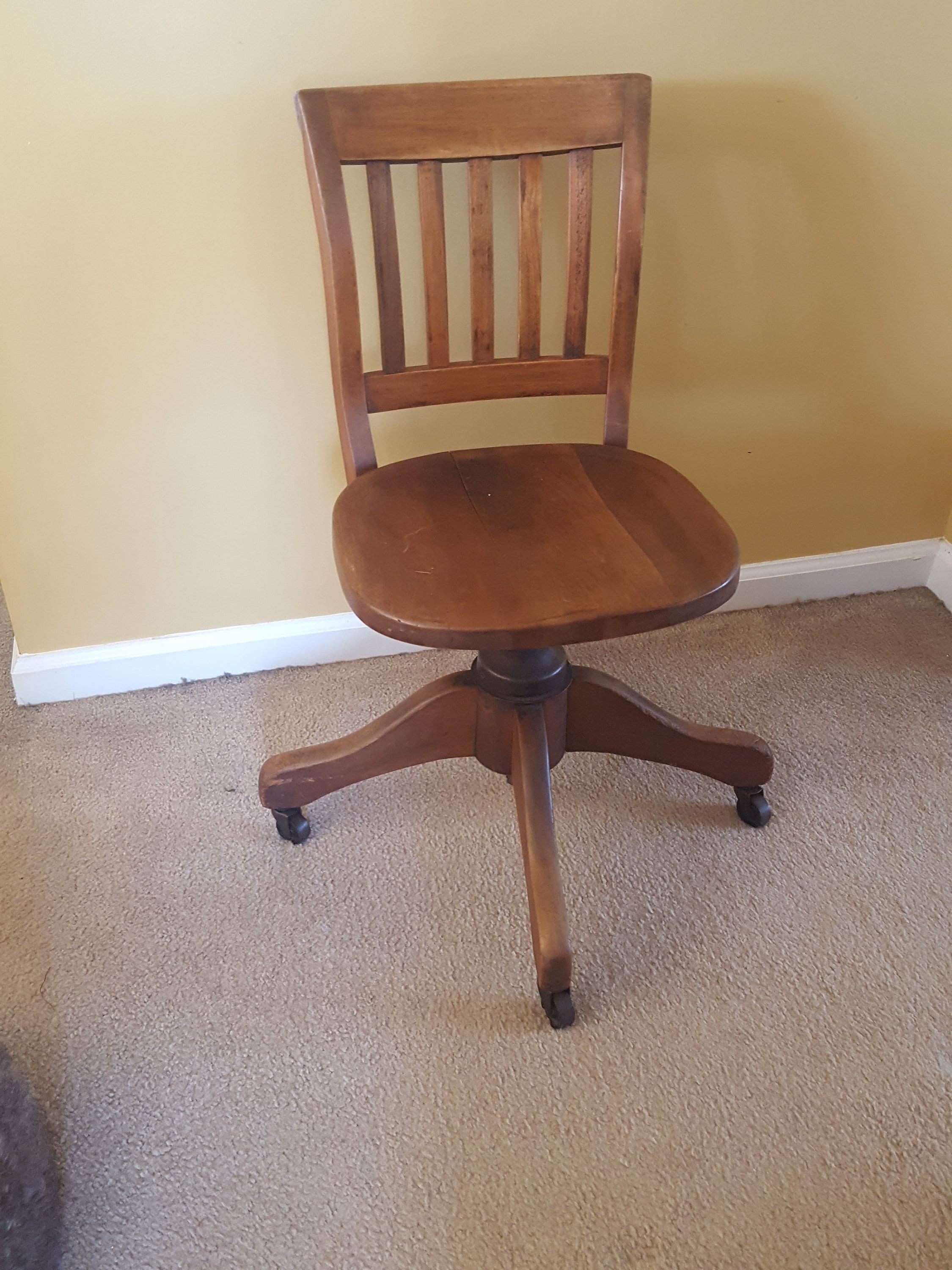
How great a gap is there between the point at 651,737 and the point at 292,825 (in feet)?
1.60

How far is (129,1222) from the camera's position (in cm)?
89

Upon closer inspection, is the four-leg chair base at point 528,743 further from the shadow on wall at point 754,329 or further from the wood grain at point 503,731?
the shadow on wall at point 754,329

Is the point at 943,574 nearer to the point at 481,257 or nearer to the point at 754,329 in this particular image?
the point at 754,329

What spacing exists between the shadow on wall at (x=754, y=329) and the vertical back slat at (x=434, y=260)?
15cm

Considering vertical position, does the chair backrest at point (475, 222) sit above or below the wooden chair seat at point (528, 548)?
above

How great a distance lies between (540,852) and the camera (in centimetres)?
108

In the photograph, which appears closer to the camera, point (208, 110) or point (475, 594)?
point (475, 594)

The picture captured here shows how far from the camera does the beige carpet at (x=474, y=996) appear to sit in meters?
0.89

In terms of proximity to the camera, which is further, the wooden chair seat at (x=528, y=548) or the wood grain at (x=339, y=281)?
the wood grain at (x=339, y=281)

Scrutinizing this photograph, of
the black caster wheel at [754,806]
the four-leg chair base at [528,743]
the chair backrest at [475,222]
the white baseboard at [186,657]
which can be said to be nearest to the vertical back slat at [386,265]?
the chair backrest at [475,222]

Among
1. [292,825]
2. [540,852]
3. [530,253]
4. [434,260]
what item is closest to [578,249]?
[530,253]

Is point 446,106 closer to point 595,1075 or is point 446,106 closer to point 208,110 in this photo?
point 208,110

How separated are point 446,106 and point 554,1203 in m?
1.13

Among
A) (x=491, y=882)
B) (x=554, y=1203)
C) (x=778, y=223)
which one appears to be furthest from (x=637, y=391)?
(x=554, y=1203)
